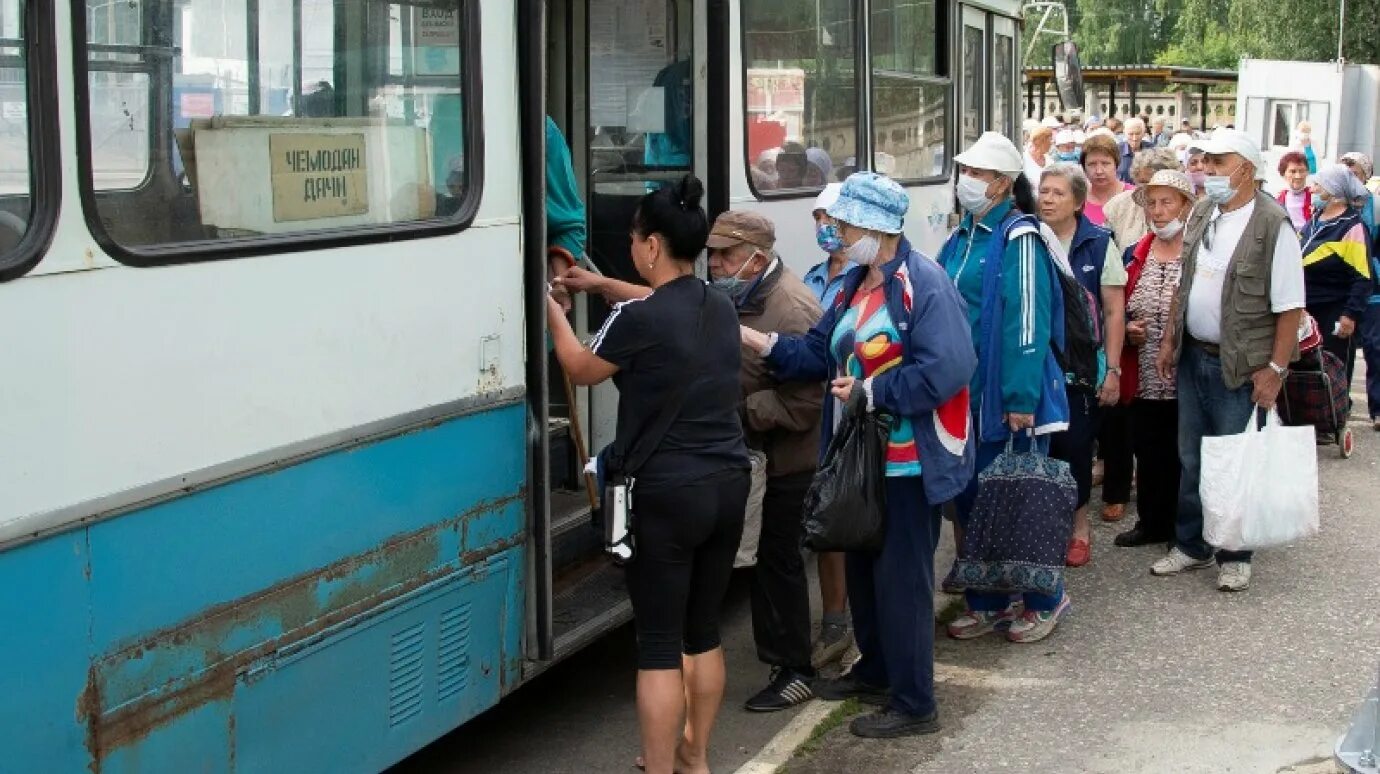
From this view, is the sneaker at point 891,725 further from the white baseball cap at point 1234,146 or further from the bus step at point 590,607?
the white baseball cap at point 1234,146

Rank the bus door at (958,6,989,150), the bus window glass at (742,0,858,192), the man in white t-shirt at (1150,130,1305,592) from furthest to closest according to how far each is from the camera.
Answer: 1. the bus door at (958,6,989,150)
2. the man in white t-shirt at (1150,130,1305,592)
3. the bus window glass at (742,0,858,192)

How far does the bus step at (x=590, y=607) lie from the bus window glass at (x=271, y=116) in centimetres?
139

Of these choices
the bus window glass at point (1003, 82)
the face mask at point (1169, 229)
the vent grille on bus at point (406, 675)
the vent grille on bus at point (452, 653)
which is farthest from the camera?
the bus window glass at point (1003, 82)

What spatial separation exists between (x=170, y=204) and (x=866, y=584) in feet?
9.15

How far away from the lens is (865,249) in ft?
16.9

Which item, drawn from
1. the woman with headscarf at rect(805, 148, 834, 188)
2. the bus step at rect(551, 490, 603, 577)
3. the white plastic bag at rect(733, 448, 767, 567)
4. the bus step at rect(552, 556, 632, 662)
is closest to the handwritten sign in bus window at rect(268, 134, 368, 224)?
the bus step at rect(552, 556, 632, 662)

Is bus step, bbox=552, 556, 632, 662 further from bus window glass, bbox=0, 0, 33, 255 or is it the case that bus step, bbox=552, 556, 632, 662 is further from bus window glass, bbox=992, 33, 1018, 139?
bus window glass, bbox=992, 33, 1018, 139

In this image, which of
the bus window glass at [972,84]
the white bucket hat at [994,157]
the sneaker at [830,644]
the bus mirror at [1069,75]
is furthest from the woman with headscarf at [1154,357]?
the bus mirror at [1069,75]

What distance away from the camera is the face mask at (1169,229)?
7.45 meters

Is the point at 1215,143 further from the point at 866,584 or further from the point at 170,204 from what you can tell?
the point at 170,204

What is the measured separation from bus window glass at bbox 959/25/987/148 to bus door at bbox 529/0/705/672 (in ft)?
9.64

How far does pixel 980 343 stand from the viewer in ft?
20.0

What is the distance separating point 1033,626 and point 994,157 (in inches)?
71.0

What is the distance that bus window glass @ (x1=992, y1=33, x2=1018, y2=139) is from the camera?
9.62 metres
